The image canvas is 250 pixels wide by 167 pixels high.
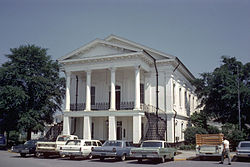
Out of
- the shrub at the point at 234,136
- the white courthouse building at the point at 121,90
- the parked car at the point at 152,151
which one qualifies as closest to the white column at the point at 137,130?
the white courthouse building at the point at 121,90

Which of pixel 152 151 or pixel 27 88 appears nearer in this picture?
pixel 152 151

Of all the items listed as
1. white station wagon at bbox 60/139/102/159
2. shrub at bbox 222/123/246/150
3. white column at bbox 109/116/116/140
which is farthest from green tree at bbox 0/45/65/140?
shrub at bbox 222/123/246/150

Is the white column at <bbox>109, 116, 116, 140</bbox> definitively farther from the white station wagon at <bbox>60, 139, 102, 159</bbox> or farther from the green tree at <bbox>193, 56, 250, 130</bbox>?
the green tree at <bbox>193, 56, 250, 130</bbox>

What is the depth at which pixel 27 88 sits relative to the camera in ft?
111

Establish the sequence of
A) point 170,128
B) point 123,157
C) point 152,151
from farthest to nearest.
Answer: point 170,128 → point 123,157 → point 152,151

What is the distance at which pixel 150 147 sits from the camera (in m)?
18.2

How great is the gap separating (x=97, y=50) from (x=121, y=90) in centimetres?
558

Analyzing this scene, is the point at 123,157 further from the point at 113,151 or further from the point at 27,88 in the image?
the point at 27,88

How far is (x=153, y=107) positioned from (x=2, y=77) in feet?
58.3

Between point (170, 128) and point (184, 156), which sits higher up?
point (170, 128)

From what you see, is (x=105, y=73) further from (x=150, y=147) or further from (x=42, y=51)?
(x=150, y=147)

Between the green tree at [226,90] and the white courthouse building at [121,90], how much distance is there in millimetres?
3398

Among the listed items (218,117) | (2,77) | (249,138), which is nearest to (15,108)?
(2,77)

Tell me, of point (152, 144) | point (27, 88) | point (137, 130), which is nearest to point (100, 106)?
point (137, 130)
